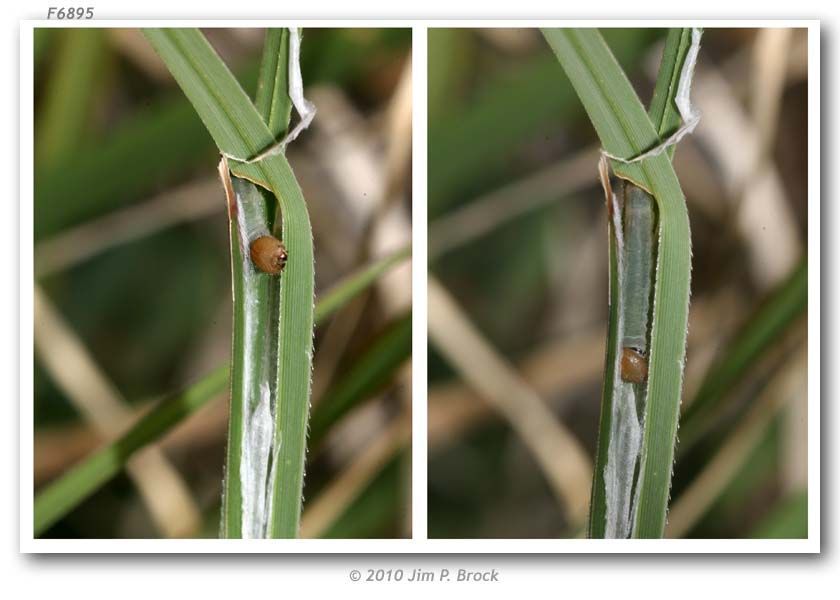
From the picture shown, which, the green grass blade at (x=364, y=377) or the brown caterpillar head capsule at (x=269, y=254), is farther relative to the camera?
the green grass blade at (x=364, y=377)

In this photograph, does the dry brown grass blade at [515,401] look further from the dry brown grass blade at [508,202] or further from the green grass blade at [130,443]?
the green grass blade at [130,443]

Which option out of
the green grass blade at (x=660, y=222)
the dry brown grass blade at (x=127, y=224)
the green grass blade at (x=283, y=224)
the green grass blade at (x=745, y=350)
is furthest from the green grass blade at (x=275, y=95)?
the green grass blade at (x=745, y=350)

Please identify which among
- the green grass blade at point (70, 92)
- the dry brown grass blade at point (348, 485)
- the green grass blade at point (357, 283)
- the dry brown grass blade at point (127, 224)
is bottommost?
the dry brown grass blade at point (348, 485)

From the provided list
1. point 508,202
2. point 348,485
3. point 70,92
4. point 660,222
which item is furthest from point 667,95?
point 70,92

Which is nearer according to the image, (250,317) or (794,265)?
(250,317)

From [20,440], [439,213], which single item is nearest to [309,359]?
[439,213]

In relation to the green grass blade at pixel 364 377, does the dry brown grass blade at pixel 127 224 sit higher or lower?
higher
